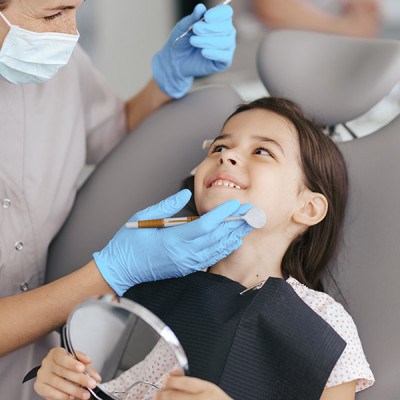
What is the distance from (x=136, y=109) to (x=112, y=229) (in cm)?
48

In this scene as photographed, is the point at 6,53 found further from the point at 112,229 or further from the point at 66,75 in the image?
the point at 112,229

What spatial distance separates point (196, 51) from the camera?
1.51m

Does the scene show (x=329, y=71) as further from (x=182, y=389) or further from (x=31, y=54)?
(x=182, y=389)

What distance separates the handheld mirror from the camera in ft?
2.29

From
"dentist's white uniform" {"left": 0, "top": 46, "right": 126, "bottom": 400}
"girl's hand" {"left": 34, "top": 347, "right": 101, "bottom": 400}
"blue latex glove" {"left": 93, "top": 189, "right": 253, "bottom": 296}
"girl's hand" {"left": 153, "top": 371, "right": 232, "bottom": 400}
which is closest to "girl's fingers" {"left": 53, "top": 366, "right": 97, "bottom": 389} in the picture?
"girl's hand" {"left": 34, "top": 347, "right": 101, "bottom": 400}

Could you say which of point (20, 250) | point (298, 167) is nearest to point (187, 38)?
point (298, 167)

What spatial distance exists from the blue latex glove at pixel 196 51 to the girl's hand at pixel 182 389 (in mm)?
891

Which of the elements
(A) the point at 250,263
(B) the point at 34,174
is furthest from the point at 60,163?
(A) the point at 250,263

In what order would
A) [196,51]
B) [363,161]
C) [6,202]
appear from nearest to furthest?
[6,202] < [363,161] < [196,51]

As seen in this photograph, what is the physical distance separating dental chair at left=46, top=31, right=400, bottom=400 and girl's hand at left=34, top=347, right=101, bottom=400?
1.54 ft

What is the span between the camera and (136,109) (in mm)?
1705

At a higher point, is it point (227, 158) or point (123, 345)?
point (227, 158)

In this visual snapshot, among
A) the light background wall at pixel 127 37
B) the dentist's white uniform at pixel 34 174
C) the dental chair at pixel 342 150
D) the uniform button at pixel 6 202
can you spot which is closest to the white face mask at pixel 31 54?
the dentist's white uniform at pixel 34 174

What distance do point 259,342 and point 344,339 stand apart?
0.18 metres
